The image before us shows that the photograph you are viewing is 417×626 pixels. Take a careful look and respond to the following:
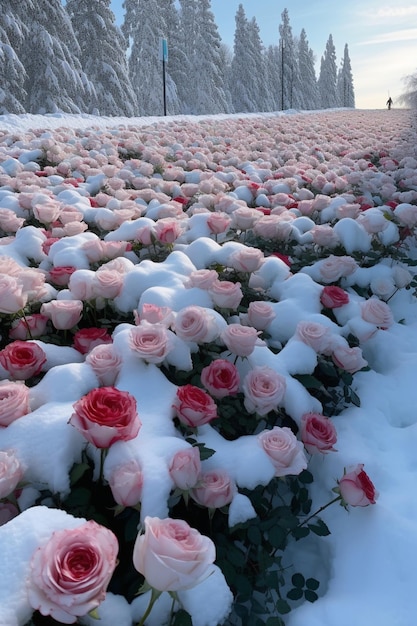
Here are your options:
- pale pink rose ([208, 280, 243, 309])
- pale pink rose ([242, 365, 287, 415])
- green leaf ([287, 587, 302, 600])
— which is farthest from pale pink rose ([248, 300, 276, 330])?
green leaf ([287, 587, 302, 600])

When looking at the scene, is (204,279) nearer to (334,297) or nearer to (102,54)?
(334,297)

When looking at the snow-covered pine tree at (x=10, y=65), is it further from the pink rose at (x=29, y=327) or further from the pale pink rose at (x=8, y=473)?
the pale pink rose at (x=8, y=473)

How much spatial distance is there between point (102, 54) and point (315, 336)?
2424 centimetres

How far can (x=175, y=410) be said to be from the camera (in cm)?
174

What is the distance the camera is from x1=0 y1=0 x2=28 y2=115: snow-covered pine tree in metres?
16.7

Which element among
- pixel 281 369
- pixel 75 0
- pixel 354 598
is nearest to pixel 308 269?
pixel 281 369

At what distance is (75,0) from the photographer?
858 inches

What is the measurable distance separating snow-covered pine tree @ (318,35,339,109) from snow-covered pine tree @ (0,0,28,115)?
53984 millimetres

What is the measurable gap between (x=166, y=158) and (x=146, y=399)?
222 inches

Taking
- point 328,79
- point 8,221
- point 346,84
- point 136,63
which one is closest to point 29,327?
point 8,221

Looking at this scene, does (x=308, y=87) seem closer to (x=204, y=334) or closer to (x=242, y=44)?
(x=242, y=44)

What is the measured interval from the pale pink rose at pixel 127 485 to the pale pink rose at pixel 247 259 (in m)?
1.42

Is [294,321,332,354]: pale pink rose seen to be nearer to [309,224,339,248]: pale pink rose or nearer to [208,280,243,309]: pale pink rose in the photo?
[208,280,243,309]: pale pink rose

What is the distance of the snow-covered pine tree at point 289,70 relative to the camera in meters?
50.9
